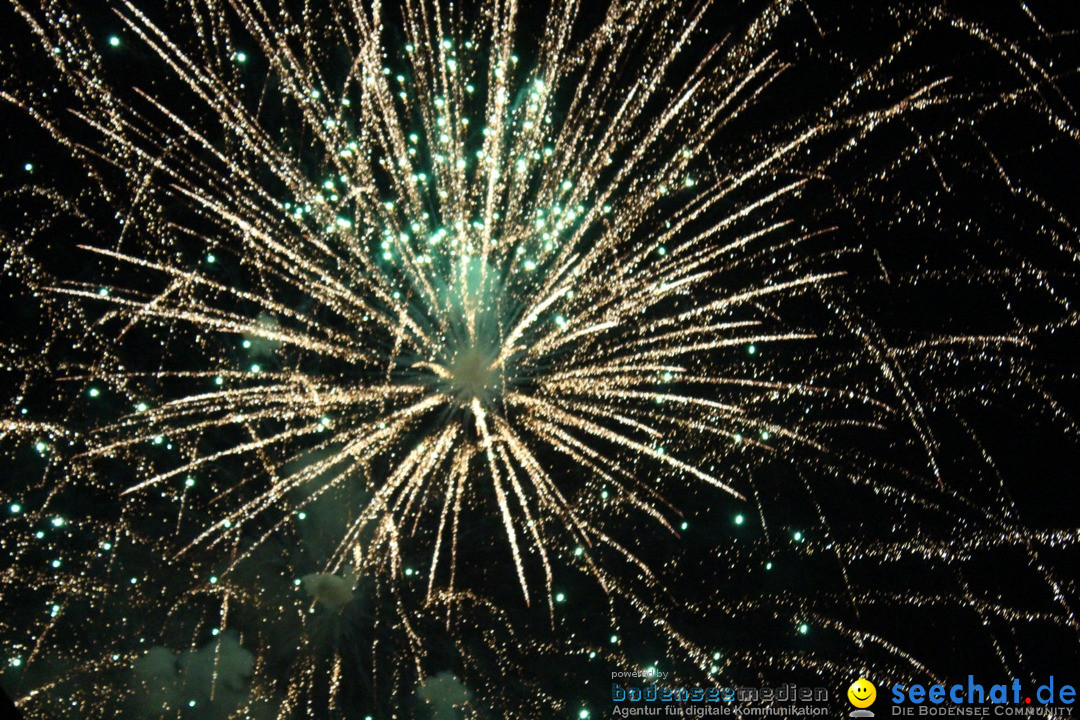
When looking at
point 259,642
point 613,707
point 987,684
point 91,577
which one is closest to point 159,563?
point 91,577

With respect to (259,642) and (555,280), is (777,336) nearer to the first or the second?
(555,280)

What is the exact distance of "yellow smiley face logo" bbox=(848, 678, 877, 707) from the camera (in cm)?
794

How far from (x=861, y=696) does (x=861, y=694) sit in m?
0.05

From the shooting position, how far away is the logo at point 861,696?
313 inches

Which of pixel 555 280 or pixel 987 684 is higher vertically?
pixel 555 280

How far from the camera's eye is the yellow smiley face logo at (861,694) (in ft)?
26.1

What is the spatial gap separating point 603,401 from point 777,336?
1.90 meters

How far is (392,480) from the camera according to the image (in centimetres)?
801

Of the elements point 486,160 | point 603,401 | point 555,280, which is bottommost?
point 603,401

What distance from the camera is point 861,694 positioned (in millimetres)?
8070

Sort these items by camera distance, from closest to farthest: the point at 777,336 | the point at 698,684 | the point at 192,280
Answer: the point at 777,336 → the point at 192,280 → the point at 698,684

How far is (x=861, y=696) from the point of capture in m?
8.02

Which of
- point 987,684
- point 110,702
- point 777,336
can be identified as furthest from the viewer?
point 110,702

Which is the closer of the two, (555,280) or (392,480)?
(555,280)
